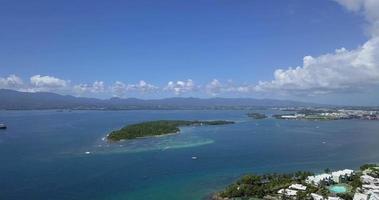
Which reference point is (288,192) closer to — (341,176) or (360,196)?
(360,196)

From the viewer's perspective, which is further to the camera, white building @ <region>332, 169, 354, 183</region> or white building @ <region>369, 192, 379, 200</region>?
white building @ <region>332, 169, 354, 183</region>

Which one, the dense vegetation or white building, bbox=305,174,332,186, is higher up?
white building, bbox=305,174,332,186

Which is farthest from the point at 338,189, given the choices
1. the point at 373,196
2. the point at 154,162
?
the point at 154,162

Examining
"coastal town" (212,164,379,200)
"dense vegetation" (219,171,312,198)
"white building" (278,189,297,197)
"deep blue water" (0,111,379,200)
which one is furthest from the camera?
"deep blue water" (0,111,379,200)

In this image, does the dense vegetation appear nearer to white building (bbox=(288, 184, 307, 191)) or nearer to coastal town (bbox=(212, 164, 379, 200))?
coastal town (bbox=(212, 164, 379, 200))

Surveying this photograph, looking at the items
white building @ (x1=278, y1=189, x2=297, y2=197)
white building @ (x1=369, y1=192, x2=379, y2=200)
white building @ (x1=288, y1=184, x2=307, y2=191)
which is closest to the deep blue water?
white building @ (x1=278, y1=189, x2=297, y2=197)

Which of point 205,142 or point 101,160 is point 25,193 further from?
point 205,142

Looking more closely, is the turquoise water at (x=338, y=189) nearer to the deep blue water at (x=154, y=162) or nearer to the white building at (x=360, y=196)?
the white building at (x=360, y=196)
